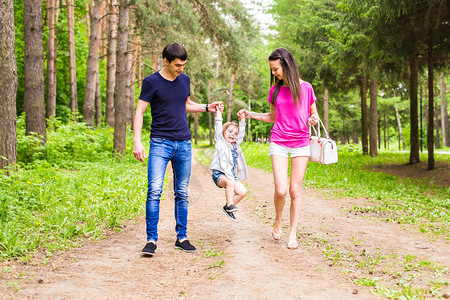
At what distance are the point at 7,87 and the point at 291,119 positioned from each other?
532cm

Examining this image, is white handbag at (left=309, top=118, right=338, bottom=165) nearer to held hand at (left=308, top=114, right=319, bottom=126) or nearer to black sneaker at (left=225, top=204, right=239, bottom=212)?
held hand at (left=308, top=114, right=319, bottom=126)

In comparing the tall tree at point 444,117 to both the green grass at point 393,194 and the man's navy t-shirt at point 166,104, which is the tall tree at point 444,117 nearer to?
the green grass at point 393,194

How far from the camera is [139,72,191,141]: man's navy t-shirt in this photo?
14.4ft

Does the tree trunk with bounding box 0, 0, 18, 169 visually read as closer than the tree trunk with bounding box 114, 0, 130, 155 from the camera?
Yes

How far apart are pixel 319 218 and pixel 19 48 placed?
63.8 feet

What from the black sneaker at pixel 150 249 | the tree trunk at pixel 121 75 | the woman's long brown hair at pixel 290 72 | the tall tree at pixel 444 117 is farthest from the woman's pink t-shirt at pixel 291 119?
the tall tree at pixel 444 117

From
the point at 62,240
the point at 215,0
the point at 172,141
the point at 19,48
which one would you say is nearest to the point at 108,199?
the point at 62,240

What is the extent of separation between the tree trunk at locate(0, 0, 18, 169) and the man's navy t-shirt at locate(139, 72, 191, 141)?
12.5ft

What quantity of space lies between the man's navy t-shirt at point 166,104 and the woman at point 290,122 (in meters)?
1.09

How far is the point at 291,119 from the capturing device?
4.67 metres

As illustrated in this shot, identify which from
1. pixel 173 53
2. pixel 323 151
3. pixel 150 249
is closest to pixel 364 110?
pixel 323 151

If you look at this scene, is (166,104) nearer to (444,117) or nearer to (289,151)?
(289,151)

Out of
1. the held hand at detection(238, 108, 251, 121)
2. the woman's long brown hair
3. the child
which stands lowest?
the child

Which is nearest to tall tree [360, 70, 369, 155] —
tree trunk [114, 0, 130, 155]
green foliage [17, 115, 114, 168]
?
tree trunk [114, 0, 130, 155]
